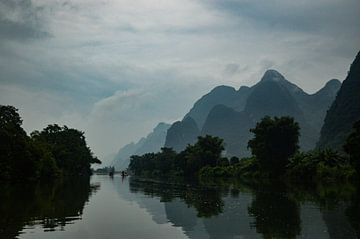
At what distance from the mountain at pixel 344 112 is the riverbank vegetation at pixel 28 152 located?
79475 millimetres

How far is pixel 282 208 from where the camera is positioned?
1058 inches

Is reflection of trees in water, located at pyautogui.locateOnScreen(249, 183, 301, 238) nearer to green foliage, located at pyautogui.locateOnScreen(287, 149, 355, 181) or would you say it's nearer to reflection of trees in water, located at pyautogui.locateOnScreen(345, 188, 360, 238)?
reflection of trees in water, located at pyautogui.locateOnScreen(345, 188, 360, 238)

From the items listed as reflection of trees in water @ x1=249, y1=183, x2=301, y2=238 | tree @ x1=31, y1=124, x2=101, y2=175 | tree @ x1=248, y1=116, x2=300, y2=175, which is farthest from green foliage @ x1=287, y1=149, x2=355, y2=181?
tree @ x1=31, y1=124, x2=101, y2=175

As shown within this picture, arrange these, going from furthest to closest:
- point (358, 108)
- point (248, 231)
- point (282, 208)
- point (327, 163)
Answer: point (358, 108) < point (327, 163) < point (282, 208) < point (248, 231)

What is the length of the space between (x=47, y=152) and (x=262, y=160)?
38692mm

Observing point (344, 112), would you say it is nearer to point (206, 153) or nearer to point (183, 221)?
point (206, 153)

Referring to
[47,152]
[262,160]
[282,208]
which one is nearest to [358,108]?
[262,160]

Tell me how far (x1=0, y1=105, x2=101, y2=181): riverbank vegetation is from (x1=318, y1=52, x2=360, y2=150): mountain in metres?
79.5

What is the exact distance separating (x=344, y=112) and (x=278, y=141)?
7907 centimetres

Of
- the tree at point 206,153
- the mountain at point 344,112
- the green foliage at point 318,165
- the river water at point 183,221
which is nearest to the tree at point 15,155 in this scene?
the river water at point 183,221

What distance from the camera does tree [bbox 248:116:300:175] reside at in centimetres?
7744

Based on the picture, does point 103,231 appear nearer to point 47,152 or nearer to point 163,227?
point 163,227

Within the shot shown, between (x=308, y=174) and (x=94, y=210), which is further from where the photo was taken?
(x=308, y=174)

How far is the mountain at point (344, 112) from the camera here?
5517 inches
